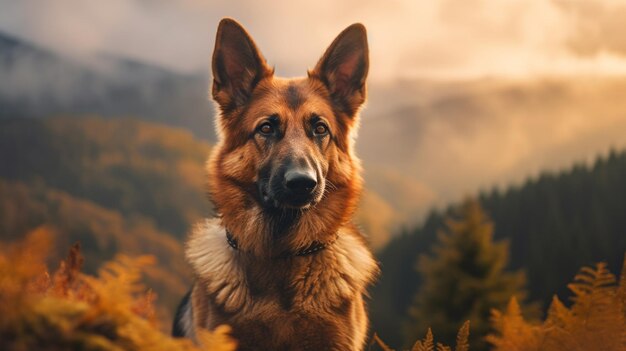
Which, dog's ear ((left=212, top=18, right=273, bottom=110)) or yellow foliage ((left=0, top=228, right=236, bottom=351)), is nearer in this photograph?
yellow foliage ((left=0, top=228, right=236, bottom=351))

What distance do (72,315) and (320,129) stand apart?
4323mm

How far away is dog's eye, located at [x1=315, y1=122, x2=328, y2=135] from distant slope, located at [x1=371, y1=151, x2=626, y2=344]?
188 feet

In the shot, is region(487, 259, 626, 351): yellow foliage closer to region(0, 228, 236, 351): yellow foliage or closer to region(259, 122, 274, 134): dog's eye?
region(0, 228, 236, 351): yellow foliage

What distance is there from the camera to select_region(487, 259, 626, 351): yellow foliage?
1908mm

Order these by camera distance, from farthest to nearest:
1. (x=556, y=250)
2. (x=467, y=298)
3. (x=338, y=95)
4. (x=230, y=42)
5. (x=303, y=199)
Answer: (x=556, y=250) < (x=467, y=298) < (x=338, y=95) < (x=230, y=42) < (x=303, y=199)

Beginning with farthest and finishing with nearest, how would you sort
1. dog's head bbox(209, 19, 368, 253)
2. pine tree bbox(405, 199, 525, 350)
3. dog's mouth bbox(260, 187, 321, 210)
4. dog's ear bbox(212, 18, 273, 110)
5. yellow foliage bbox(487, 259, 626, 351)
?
pine tree bbox(405, 199, 525, 350), dog's ear bbox(212, 18, 273, 110), dog's head bbox(209, 19, 368, 253), dog's mouth bbox(260, 187, 321, 210), yellow foliage bbox(487, 259, 626, 351)

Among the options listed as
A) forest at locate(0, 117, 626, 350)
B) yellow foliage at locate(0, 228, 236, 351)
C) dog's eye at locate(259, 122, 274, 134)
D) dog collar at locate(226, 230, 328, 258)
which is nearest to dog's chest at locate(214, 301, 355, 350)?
forest at locate(0, 117, 626, 350)

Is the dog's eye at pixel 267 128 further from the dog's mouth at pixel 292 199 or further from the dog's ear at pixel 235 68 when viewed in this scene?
the dog's mouth at pixel 292 199

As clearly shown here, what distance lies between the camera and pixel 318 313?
4.68 metres

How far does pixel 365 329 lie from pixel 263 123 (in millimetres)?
2332

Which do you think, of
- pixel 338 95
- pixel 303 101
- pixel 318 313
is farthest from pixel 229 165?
pixel 318 313

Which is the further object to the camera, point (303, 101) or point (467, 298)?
point (467, 298)

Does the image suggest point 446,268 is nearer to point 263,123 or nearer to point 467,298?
point 467,298

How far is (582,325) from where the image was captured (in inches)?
81.0
